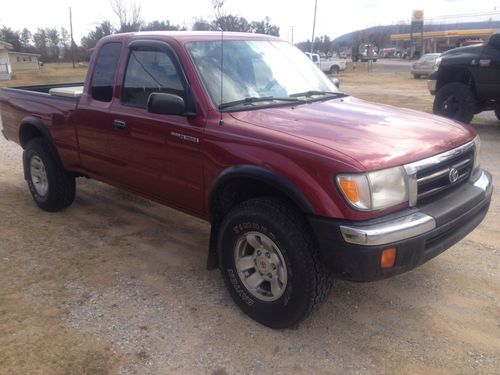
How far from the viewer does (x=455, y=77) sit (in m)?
9.83

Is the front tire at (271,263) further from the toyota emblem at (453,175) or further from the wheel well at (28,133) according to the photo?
the wheel well at (28,133)

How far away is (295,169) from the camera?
2861mm

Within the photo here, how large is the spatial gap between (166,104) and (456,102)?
7.91m

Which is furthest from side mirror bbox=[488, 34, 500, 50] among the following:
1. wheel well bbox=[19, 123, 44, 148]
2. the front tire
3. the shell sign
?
the shell sign

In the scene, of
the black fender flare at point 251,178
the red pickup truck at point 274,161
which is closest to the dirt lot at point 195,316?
the red pickup truck at point 274,161

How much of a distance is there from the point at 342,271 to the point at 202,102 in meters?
1.57

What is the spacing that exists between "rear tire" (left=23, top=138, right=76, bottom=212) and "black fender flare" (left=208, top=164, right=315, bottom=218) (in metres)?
2.63

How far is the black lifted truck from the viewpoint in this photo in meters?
9.07

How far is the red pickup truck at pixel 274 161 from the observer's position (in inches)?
108

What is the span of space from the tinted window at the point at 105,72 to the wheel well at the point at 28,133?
4.00 ft

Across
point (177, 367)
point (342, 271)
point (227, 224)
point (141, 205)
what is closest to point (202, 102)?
point (227, 224)

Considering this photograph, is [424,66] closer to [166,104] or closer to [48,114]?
[48,114]

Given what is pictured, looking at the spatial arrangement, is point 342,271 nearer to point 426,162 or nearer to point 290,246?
point 290,246

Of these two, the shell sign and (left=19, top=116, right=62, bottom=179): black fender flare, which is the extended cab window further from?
the shell sign
